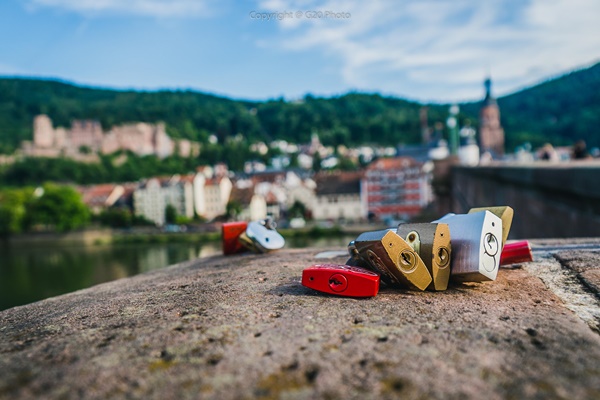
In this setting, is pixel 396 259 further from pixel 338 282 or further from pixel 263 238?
pixel 263 238

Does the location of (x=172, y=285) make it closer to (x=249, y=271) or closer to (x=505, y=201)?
(x=249, y=271)

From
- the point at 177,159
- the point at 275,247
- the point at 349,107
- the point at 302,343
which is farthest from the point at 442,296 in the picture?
the point at 349,107

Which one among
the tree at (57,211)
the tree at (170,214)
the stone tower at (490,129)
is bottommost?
the tree at (170,214)

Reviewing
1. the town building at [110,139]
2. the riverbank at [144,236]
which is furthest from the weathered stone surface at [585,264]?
the town building at [110,139]

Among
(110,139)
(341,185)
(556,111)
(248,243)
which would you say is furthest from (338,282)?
(556,111)

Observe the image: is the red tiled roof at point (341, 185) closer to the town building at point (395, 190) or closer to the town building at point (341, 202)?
the town building at point (341, 202)

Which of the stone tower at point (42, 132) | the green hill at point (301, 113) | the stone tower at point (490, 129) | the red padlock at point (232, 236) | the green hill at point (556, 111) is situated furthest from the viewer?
the stone tower at point (42, 132)

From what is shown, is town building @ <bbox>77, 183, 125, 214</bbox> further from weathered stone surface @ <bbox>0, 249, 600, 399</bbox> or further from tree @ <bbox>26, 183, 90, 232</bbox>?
weathered stone surface @ <bbox>0, 249, 600, 399</bbox>
